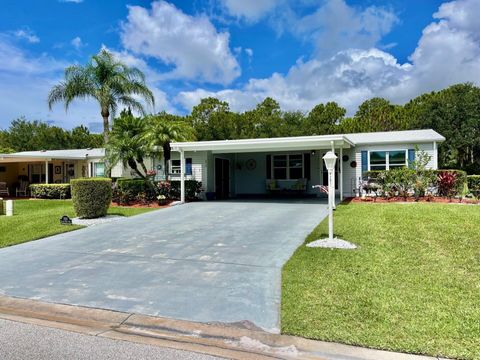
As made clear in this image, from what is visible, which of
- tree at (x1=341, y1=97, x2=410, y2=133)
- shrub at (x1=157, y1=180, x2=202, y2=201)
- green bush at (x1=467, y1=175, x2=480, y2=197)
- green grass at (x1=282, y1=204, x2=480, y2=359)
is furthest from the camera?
tree at (x1=341, y1=97, x2=410, y2=133)

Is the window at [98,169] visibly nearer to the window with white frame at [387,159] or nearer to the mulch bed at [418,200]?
the mulch bed at [418,200]

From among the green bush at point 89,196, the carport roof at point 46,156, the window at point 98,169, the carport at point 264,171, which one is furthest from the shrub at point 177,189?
the window at point 98,169

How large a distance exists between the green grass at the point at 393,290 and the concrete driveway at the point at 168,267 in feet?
1.43

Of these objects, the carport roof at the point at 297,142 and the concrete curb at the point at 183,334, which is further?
the carport roof at the point at 297,142

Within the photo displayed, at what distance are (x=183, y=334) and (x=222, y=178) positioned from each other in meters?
15.7

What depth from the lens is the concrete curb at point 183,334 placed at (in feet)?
11.8

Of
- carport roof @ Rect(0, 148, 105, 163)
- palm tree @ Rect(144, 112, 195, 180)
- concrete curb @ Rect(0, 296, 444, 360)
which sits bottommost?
concrete curb @ Rect(0, 296, 444, 360)

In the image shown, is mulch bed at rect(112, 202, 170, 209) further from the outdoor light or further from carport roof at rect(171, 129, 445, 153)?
the outdoor light

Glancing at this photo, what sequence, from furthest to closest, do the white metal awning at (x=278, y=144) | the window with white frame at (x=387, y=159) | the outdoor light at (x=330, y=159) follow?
the window with white frame at (x=387, y=159) < the white metal awning at (x=278, y=144) < the outdoor light at (x=330, y=159)

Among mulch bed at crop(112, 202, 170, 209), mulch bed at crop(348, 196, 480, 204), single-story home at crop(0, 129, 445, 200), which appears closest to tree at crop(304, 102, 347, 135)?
single-story home at crop(0, 129, 445, 200)

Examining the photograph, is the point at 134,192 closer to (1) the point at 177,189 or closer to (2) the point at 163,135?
(1) the point at 177,189

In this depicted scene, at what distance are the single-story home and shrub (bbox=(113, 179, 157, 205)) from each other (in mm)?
1692

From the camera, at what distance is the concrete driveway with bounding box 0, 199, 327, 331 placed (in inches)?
194

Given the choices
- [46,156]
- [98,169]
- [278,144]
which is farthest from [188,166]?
[46,156]
